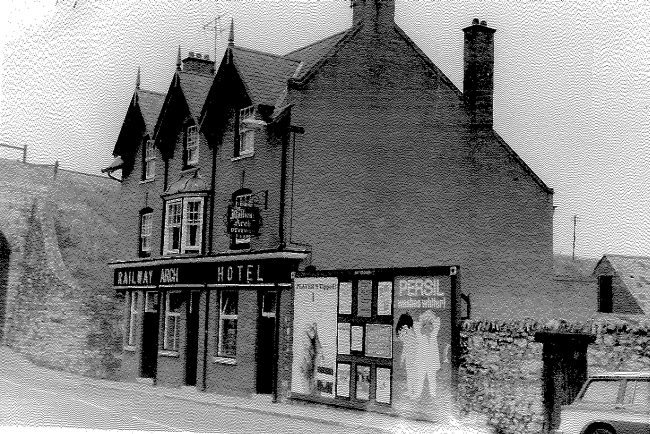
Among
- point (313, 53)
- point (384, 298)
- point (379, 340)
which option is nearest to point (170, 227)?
point (313, 53)

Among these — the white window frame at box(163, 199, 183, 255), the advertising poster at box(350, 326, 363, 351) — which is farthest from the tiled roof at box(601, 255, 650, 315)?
the white window frame at box(163, 199, 183, 255)

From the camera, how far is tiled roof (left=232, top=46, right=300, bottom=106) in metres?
22.2

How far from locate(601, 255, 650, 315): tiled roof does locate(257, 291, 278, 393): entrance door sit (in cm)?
853

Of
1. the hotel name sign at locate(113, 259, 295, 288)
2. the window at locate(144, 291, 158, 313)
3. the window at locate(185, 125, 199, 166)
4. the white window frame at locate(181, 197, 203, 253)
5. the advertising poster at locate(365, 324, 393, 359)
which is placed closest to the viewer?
the advertising poster at locate(365, 324, 393, 359)

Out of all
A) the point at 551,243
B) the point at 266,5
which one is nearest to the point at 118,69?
the point at 266,5

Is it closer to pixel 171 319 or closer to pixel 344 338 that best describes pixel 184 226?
pixel 171 319

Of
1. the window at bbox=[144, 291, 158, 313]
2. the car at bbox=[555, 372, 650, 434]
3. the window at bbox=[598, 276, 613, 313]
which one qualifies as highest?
the window at bbox=[598, 276, 613, 313]

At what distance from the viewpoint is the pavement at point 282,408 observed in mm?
15320

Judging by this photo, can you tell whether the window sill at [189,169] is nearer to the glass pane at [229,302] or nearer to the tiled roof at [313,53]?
the glass pane at [229,302]

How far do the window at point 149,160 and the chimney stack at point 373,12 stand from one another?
29.4ft

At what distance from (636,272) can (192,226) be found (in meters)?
13.5

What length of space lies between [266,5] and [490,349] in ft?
23.6

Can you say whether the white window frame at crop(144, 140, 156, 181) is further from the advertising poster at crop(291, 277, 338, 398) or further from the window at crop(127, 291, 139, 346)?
the advertising poster at crop(291, 277, 338, 398)

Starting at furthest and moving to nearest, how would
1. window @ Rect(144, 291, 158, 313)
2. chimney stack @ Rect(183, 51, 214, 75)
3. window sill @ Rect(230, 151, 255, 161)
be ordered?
chimney stack @ Rect(183, 51, 214, 75) → window @ Rect(144, 291, 158, 313) → window sill @ Rect(230, 151, 255, 161)
